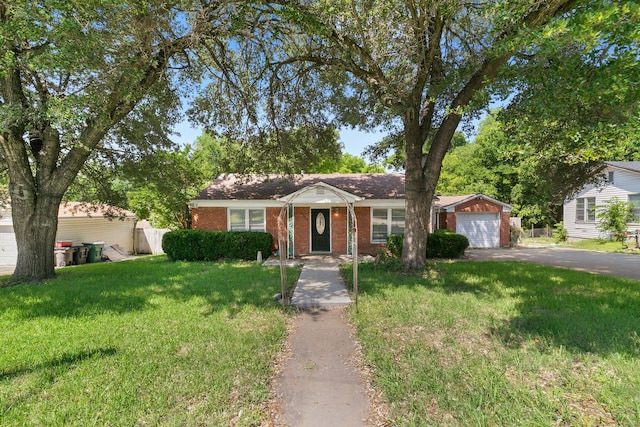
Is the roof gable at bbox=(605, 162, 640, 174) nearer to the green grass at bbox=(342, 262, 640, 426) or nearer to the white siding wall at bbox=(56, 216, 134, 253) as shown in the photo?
the green grass at bbox=(342, 262, 640, 426)

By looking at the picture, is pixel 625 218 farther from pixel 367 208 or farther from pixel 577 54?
pixel 577 54

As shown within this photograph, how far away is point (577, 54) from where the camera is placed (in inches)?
171

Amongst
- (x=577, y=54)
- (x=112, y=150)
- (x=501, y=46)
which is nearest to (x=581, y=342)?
(x=577, y=54)

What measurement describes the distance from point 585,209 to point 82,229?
3045cm

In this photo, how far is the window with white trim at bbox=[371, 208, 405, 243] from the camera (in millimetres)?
13672

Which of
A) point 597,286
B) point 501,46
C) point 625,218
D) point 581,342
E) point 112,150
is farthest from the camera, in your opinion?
point 625,218

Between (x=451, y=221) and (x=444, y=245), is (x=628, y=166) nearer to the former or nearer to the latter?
(x=451, y=221)

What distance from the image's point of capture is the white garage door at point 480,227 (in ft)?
57.0

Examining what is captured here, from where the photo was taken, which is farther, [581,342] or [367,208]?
[367,208]

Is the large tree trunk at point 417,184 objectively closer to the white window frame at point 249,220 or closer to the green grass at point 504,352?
the green grass at point 504,352

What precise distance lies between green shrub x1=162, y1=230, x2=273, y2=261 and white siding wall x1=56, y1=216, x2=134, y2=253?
7.92 m

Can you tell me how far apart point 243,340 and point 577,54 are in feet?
20.8

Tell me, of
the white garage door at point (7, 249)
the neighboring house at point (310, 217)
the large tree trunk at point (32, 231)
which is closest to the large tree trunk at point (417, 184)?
the neighboring house at point (310, 217)

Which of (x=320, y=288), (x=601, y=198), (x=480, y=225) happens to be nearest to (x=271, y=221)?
(x=320, y=288)
